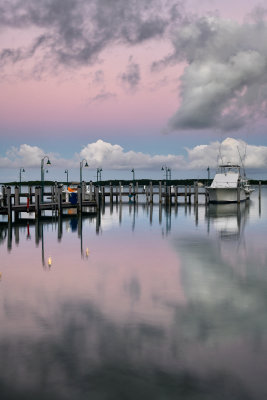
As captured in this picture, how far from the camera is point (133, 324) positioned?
10.1 metres

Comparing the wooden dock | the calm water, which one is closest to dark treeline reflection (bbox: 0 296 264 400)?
the calm water

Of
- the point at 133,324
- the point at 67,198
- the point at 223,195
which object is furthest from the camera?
the point at 223,195

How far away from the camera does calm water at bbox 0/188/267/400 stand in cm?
711

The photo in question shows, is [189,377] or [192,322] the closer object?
[189,377]

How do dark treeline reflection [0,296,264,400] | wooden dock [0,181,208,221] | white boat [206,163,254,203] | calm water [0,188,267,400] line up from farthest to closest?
white boat [206,163,254,203] → wooden dock [0,181,208,221] → calm water [0,188,267,400] → dark treeline reflection [0,296,264,400]

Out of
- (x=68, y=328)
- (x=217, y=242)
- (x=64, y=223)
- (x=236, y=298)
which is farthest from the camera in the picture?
(x=64, y=223)

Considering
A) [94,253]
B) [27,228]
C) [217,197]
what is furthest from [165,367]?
[217,197]

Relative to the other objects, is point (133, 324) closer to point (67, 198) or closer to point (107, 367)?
point (107, 367)

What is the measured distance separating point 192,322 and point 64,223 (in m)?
27.5

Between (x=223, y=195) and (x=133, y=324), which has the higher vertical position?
(x=223, y=195)

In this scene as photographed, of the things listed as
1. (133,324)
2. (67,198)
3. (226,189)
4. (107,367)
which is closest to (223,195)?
(226,189)

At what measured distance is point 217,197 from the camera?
63.4 meters

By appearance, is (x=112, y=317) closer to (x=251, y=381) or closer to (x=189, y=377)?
(x=189, y=377)

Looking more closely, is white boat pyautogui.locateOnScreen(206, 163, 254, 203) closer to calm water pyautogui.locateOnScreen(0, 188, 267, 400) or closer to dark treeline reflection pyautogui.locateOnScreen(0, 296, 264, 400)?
calm water pyautogui.locateOnScreen(0, 188, 267, 400)
